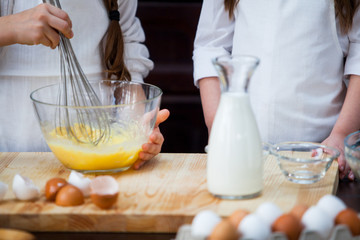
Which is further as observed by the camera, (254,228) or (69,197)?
(69,197)

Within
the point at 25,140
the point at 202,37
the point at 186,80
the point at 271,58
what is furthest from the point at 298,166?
the point at 186,80

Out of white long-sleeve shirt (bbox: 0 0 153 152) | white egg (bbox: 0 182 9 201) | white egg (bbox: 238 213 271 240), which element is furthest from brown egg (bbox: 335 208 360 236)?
white long-sleeve shirt (bbox: 0 0 153 152)

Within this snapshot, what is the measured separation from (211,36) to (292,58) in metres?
0.25

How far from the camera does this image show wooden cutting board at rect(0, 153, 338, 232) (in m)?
1.02

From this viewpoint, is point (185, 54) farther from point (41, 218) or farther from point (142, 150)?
point (41, 218)

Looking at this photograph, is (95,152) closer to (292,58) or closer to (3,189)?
(3,189)

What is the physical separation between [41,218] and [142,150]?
321mm

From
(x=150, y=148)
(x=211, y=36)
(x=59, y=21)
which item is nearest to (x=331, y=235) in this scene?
(x=150, y=148)

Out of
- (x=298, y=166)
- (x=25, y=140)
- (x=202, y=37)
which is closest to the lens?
(x=298, y=166)

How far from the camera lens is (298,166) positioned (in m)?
→ 1.19

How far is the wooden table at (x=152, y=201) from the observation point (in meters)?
1.02

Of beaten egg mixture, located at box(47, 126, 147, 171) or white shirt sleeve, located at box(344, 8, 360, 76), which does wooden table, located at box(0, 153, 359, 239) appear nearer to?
beaten egg mixture, located at box(47, 126, 147, 171)

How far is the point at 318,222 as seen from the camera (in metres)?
0.87

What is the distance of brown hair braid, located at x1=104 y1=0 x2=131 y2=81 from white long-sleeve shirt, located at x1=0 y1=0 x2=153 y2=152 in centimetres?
3
